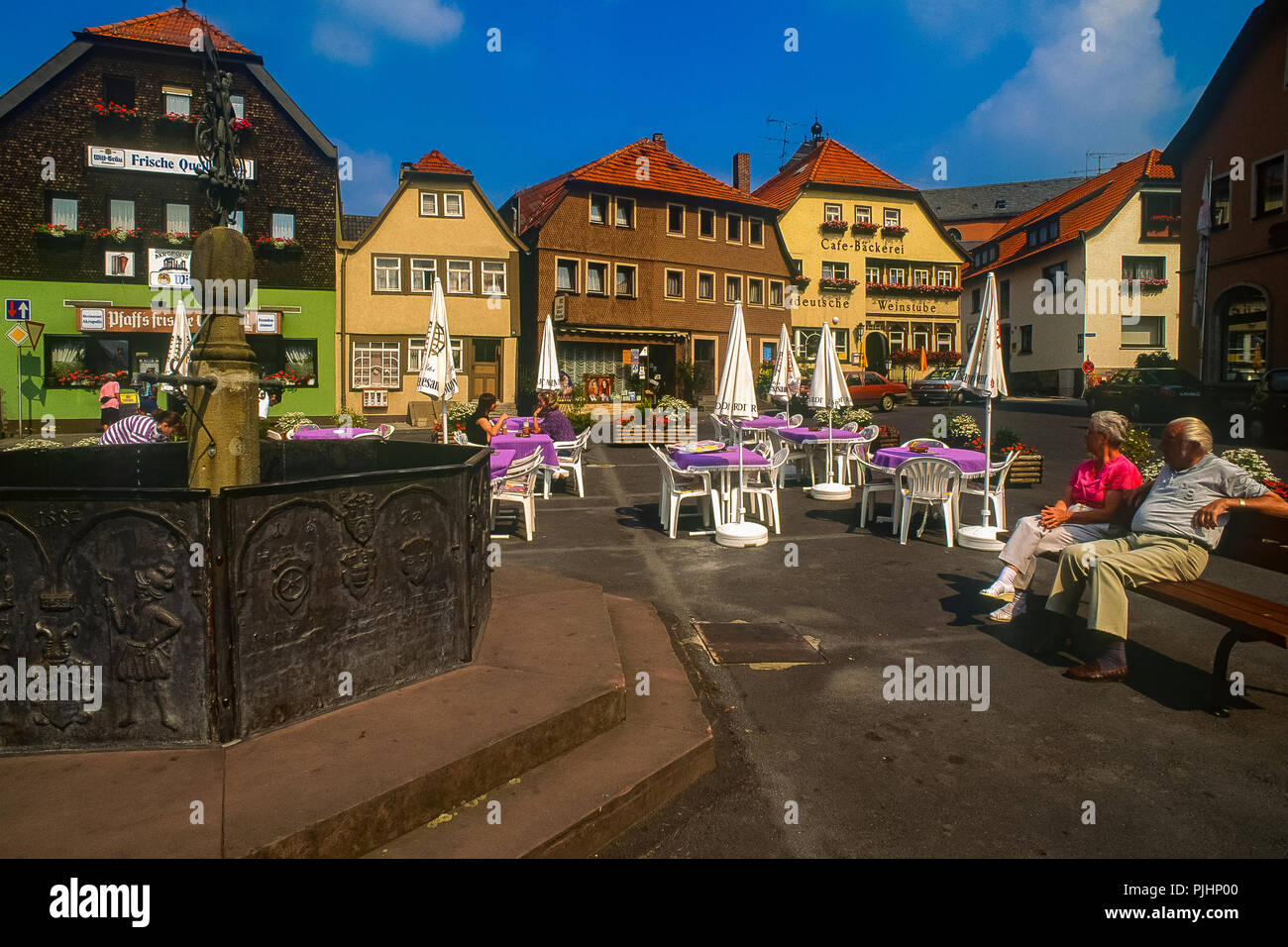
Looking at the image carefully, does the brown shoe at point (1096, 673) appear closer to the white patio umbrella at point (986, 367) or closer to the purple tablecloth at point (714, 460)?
the white patio umbrella at point (986, 367)

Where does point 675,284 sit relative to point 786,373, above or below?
above

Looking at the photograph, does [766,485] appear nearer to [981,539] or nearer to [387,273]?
[981,539]

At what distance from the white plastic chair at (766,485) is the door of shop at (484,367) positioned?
24.5m

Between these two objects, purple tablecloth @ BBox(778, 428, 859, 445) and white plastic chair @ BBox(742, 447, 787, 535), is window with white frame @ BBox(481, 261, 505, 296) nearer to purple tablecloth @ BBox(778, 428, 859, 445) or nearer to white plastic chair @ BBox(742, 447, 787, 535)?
purple tablecloth @ BBox(778, 428, 859, 445)

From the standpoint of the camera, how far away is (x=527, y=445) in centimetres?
1199

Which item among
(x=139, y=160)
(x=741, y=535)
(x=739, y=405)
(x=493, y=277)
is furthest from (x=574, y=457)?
(x=493, y=277)

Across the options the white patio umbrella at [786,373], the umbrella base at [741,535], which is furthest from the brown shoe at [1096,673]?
the white patio umbrella at [786,373]

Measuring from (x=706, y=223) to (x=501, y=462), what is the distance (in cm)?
3063

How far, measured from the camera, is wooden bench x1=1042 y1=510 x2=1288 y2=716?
4387mm

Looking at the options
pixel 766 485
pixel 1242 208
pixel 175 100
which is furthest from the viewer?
pixel 175 100

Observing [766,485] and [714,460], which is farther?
[766,485]
